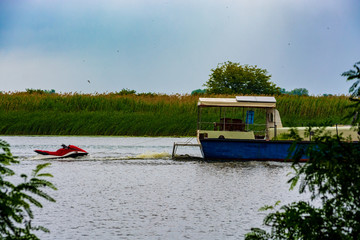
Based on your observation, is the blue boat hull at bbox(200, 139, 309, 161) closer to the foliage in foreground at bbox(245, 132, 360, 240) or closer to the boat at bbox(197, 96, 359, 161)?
the boat at bbox(197, 96, 359, 161)

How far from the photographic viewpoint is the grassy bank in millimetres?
33531

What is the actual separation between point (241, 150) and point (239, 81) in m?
46.3

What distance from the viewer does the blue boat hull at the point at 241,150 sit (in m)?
21.7

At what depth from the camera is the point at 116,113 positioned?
3516cm

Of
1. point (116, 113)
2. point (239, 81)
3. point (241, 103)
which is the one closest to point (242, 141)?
point (241, 103)

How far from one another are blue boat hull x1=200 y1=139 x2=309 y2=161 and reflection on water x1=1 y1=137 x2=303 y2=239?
33 centimetres

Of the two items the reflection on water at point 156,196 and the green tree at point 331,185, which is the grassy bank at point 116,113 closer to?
the reflection on water at point 156,196

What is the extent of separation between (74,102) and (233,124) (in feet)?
57.9

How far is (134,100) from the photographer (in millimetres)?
37656

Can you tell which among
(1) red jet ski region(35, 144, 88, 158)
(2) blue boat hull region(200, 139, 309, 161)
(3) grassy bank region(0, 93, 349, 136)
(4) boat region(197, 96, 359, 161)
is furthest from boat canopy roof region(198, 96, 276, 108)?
(3) grassy bank region(0, 93, 349, 136)

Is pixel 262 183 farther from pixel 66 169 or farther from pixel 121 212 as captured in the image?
pixel 66 169

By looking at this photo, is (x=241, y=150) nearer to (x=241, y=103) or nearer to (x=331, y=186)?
(x=241, y=103)

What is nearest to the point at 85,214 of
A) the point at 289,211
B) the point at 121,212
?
the point at 121,212

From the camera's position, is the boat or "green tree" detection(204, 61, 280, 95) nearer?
the boat
